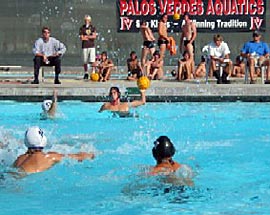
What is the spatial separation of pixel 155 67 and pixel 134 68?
48 cm

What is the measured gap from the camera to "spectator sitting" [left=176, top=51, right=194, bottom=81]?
56.8ft

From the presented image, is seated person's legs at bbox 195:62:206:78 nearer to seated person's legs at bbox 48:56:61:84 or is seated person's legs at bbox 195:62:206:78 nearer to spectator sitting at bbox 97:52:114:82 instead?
spectator sitting at bbox 97:52:114:82

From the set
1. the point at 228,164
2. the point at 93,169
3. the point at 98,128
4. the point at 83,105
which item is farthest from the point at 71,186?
the point at 83,105

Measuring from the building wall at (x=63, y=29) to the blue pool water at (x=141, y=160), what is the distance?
28.7ft

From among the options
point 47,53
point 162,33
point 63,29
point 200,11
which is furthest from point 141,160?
point 63,29

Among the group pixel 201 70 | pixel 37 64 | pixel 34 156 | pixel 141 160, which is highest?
pixel 37 64

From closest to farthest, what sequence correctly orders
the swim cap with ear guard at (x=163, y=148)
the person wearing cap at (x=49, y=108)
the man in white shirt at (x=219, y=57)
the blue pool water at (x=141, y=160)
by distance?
the swim cap with ear guard at (x=163, y=148), the blue pool water at (x=141, y=160), the person wearing cap at (x=49, y=108), the man in white shirt at (x=219, y=57)

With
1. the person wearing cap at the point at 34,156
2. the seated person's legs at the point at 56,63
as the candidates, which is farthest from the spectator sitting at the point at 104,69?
the person wearing cap at the point at 34,156

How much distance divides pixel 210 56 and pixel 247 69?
850 mm

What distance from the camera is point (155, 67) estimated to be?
1769cm

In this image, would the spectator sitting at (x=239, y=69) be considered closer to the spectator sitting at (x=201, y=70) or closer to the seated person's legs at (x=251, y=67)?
the spectator sitting at (x=201, y=70)

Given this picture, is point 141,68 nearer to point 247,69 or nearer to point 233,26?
point 247,69

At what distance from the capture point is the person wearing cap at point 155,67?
Result: 17458mm

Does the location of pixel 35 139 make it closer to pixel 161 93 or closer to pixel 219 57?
pixel 161 93
